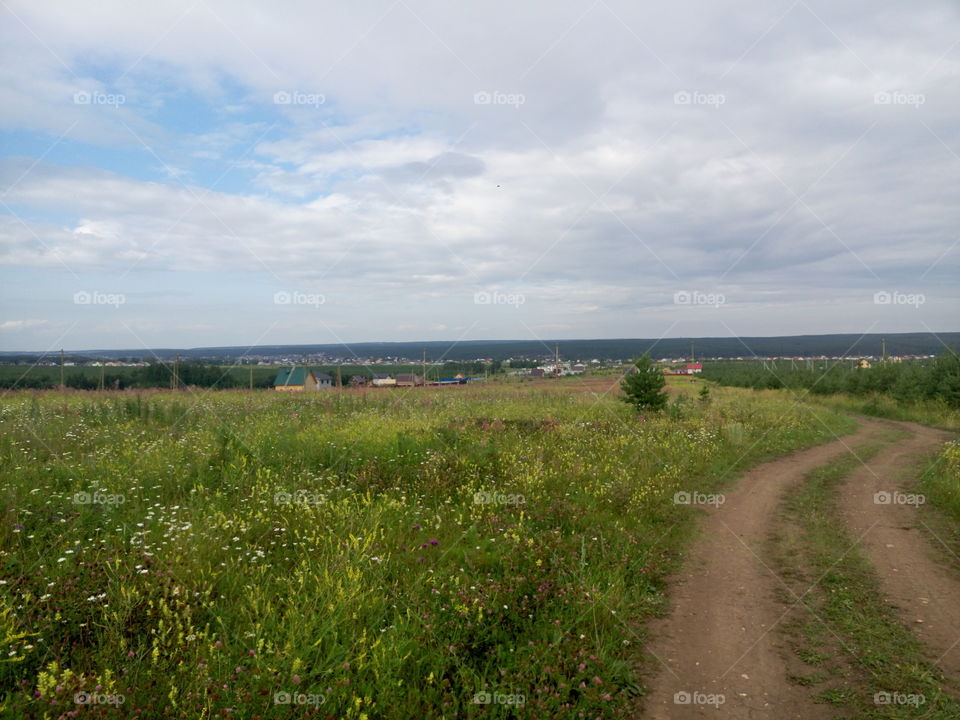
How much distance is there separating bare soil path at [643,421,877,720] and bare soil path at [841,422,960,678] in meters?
1.15

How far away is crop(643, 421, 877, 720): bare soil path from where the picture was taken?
3.97 m

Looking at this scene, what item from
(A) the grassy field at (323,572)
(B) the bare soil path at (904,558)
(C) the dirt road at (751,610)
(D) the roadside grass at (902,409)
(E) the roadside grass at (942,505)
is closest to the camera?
(A) the grassy field at (323,572)

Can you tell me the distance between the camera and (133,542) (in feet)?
17.6

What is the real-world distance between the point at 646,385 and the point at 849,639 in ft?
46.9

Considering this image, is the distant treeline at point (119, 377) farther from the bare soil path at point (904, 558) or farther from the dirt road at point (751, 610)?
the bare soil path at point (904, 558)

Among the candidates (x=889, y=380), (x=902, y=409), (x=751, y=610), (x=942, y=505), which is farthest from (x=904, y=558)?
(x=889, y=380)

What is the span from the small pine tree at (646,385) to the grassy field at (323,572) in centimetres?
781

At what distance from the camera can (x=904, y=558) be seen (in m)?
6.64

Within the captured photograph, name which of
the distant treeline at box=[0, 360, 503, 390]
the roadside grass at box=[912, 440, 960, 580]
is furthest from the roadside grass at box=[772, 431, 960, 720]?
the distant treeline at box=[0, 360, 503, 390]

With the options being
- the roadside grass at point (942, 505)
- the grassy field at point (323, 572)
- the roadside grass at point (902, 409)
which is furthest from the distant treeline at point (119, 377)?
the roadside grass at point (902, 409)

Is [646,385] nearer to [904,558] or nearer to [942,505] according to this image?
[942,505]

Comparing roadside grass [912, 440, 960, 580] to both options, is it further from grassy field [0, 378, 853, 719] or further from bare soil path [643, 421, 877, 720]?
grassy field [0, 378, 853, 719]

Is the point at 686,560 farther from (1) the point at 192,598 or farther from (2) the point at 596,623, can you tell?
(1) the point at 192,598

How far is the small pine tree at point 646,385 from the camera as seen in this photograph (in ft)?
61.4
